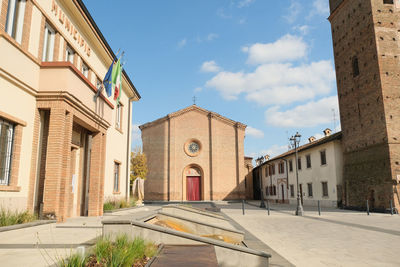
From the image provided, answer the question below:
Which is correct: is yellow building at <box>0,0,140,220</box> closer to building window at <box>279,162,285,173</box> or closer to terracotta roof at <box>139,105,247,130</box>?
terracotta roof at <box>139,105,247,130</box>

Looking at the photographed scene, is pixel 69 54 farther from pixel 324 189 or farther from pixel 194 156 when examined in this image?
pixel 194 156

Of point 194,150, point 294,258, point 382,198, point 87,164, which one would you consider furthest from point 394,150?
point 194,150

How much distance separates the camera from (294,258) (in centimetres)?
651

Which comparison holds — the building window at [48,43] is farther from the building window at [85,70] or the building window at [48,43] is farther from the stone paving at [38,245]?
the stone paving at [38,245]

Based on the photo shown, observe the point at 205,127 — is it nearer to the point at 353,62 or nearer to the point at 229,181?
the point at 229,181

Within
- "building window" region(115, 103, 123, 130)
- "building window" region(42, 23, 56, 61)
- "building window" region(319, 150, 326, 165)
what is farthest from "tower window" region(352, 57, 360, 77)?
"building window" region(42, 23, 56, 61)

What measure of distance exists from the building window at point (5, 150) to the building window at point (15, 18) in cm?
245

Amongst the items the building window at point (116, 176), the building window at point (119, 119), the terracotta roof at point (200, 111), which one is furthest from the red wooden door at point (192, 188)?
the building window at point (119, 119)

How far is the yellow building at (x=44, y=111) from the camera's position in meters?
7.72

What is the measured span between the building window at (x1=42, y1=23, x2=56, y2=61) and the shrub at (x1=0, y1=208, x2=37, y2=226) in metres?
5.03

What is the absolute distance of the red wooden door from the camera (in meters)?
37.3

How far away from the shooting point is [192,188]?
1476 inches

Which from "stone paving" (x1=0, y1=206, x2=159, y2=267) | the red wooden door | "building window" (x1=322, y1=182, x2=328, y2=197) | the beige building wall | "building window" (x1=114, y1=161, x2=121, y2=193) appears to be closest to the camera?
"stone paving" (x1=0, y1=206, x2=159, y2=267)

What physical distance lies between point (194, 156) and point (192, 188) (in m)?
4.03
